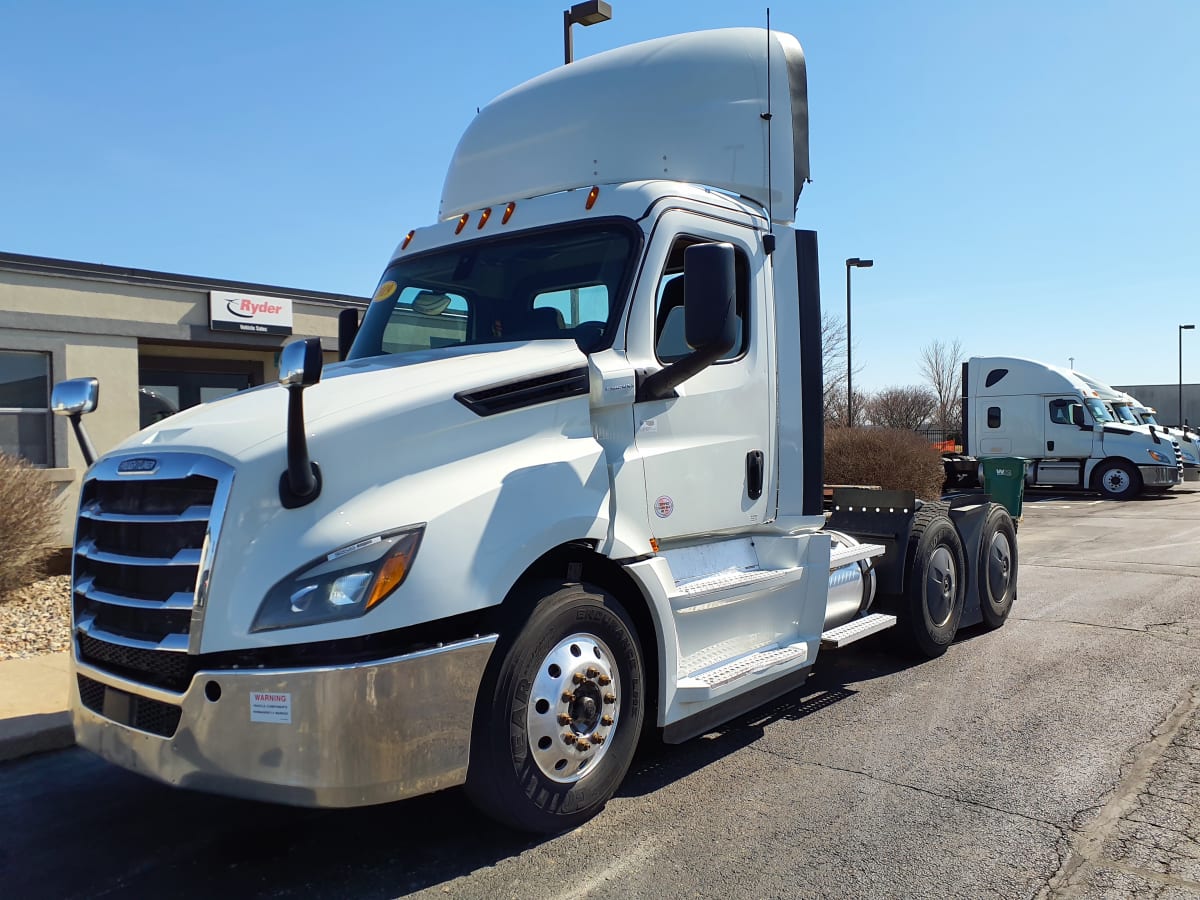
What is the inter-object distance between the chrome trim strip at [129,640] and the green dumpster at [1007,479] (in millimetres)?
14869

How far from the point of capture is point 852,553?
20.2ft

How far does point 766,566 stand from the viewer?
5215mm

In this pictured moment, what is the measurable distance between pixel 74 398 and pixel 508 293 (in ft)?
6.74

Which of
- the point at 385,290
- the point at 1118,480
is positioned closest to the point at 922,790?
the point at 385,290

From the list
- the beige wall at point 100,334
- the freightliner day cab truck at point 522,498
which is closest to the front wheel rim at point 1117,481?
the beige wall at point 100,334

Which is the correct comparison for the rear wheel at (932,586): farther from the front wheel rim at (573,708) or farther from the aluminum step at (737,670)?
the front wheel rim at (573,708)

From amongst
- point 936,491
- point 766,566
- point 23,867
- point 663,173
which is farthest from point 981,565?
point 936,491

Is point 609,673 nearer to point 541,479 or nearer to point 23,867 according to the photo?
point 541,479

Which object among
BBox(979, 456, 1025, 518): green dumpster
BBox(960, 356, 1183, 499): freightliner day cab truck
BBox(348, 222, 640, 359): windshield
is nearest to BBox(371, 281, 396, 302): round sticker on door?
BBox(348, 222, 640, 359): windshield

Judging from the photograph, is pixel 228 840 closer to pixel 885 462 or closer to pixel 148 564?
pixel 148 564

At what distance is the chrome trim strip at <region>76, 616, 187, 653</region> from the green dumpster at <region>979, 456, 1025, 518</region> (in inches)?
585

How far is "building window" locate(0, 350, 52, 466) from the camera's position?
12.8 m

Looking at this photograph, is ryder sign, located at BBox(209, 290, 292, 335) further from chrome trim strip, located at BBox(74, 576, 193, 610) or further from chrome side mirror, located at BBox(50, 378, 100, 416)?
chrome trim strip, located at BBox(74, 576, 193, 610)

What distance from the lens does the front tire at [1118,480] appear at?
80.8 feet
